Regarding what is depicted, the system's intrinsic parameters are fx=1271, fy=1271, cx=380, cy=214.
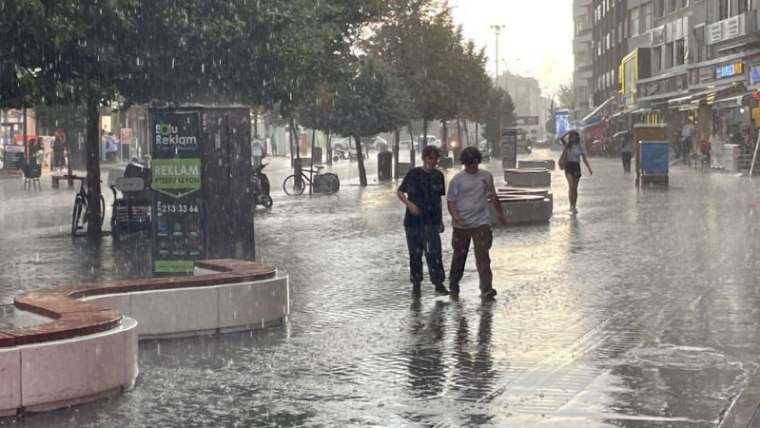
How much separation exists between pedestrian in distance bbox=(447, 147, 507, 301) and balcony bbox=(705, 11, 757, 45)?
125ft

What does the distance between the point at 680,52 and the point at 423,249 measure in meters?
58.4

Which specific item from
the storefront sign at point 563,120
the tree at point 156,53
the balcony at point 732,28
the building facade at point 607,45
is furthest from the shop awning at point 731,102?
the storefront sign at point 563,120

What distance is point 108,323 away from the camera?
7.96m

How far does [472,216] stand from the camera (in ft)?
41.7

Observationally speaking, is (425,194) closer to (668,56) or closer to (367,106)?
(367,106)

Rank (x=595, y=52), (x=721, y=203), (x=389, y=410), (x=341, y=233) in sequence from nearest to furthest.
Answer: (x=389, y=410)
(x=341, y=233)
(x=721, y=203)
(x=595, y=52)

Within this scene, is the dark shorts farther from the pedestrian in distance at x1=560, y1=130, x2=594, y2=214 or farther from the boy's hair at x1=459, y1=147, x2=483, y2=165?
the boy's hair at x1=459, y1=147, x2=483, y2=165

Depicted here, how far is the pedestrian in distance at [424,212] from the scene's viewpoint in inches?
516

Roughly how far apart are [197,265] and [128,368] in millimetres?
3908

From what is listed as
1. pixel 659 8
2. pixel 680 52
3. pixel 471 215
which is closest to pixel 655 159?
pixel 471 215

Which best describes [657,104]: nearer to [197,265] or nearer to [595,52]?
[595,52]

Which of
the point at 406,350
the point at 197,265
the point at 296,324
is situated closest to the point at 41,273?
the point at 197,265

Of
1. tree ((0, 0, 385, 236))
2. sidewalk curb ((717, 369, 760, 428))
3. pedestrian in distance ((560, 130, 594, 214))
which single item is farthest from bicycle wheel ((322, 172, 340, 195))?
sidewalk curb ((717, 369, 760, 428))

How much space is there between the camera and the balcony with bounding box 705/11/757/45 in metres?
48.8
